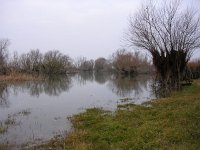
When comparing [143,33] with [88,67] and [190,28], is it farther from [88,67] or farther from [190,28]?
[88,67]

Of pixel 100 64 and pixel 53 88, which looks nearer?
pixel 53 88

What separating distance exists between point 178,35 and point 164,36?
50.5 inches

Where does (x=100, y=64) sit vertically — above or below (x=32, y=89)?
above

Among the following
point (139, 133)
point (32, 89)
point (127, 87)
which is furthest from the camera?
point (127, 87)

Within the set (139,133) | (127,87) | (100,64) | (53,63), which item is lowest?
(139,133)

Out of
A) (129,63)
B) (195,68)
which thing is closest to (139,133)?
(195,68)

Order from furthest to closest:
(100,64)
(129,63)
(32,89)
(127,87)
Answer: (100,64) < (129,63) < (127,87) < (32,89)

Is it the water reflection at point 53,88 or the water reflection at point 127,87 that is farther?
the water reflection at point 127,87

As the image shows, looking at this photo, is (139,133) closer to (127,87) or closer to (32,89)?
(32,89)


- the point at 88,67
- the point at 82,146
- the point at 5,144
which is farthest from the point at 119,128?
the point at 88,67

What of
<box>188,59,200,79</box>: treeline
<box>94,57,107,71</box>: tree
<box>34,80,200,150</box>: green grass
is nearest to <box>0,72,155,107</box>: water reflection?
<box>188,59,200,79</box>: treeline

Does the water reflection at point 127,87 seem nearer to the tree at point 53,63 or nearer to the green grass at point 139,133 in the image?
the green grass at point 139,133

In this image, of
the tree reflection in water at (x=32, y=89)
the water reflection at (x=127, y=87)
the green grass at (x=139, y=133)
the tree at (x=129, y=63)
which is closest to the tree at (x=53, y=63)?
the tree at (x=129, y=63)

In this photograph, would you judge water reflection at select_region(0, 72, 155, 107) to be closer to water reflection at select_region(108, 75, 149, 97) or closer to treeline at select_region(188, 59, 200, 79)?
water reflection at select_region(108, 75, 149, 97)
